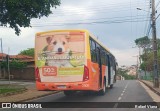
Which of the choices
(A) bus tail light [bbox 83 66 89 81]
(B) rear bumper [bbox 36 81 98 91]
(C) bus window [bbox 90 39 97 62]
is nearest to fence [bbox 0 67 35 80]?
(C) bus window [bbox 90 39 97 62]

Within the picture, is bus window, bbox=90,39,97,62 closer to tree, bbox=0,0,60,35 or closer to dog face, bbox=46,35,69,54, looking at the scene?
dog face, bbox=46,35,69,54

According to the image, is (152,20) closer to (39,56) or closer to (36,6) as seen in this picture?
(36,6)

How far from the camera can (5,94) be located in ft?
81.3

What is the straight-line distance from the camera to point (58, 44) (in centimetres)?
1975

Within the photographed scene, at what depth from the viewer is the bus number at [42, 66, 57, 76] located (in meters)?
19.6

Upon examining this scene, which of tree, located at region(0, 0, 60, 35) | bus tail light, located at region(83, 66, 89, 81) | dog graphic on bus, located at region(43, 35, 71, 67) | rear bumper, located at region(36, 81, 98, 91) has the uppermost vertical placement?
tree, located at region(0, 0, 60, 35)

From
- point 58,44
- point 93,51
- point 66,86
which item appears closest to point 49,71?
point 66,86

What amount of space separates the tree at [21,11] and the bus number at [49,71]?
7486 millimetres

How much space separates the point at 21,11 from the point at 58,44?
820cm

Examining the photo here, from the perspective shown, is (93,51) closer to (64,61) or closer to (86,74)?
(86,74)

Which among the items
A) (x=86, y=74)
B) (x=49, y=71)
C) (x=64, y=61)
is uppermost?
(x=64, y=61)

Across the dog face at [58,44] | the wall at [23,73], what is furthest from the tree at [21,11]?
the wall at [23,73]

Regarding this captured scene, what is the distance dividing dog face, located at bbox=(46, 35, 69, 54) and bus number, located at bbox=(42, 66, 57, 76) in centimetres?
87

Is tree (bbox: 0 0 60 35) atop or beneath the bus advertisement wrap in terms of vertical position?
atop
